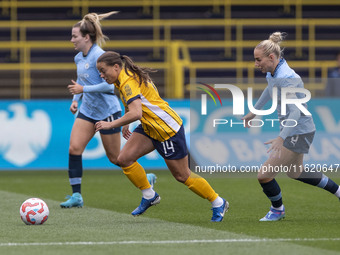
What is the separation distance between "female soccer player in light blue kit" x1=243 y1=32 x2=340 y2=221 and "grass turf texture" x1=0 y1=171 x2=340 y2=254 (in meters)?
0.39

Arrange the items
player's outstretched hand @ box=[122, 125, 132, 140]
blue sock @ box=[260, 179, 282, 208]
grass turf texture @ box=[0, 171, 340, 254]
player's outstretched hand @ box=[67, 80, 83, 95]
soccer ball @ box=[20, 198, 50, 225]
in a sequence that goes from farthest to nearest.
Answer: player's outstretched hand @ box=[67, 80, 83, 95]
player's outstretched hand @ box=[122, 125, 132, 140]
blue sock @ box=[260, 179, 282, 208]
soccer ball @ box=[20, 198, 50, 225]
grass turf texture @ box=[0, 171, 340, 254]

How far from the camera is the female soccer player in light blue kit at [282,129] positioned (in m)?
7.27

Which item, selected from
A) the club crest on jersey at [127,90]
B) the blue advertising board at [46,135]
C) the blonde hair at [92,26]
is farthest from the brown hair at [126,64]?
the blue advertising board at [46,135]

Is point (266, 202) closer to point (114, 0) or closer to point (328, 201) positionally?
point (328, 201)

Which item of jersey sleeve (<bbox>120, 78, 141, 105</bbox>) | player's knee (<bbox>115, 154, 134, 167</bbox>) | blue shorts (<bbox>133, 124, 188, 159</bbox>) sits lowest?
player's knee (<bbox>115, 154, 134, 167</bbox>)

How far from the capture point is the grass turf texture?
5.94 meters

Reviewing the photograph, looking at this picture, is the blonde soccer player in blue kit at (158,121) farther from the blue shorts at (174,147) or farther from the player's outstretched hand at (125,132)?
the player's outstretched hand at (125,132)

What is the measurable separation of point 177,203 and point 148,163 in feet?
16.1

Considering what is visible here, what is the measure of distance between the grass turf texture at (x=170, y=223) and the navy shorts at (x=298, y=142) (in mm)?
662

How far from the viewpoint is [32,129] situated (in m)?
14.4

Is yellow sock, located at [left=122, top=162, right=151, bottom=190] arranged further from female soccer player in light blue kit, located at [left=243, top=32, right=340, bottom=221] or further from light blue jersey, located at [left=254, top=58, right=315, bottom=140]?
light blue jersey, located at [left=254, top=58, right=315, bottom=140]

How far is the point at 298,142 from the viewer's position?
24.5 ft

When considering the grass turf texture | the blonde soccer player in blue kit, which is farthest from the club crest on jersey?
the grass turf texture

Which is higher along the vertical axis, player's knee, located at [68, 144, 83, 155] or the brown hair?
the brown hair
